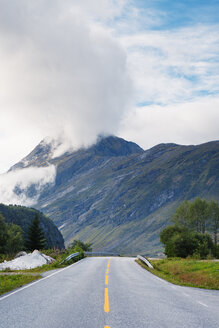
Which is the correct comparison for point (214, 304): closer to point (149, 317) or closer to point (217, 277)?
point (149, 317)

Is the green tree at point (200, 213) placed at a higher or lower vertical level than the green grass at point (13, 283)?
higher

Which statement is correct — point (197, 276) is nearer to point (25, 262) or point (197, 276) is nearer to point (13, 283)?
point (13, 283)

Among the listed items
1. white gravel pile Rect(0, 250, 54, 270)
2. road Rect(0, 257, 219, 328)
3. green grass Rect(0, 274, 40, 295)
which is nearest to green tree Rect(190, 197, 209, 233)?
white gravel pile Rect(0, 250, 54, 270)

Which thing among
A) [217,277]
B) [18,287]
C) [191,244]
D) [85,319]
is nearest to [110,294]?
[85,319]

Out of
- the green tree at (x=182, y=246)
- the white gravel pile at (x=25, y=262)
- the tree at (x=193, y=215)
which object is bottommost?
the green tree at (x=182, y=246)

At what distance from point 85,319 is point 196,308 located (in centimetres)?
478

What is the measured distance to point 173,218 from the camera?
97.1 metres

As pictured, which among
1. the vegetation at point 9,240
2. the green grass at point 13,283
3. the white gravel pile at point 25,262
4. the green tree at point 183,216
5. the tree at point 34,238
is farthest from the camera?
the green tree at point 183,216

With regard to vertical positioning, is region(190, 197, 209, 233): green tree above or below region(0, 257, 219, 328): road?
above

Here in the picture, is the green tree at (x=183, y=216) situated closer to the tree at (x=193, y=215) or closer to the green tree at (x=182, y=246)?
the tree at (x=193, y=215)

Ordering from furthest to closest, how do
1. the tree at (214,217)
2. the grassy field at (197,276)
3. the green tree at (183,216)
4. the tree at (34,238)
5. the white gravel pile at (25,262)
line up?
the tree at (214,217), the green tree at (183,216), the tree at (34,238), the white gravel pile at (25,262), the grassy field at (197,276)

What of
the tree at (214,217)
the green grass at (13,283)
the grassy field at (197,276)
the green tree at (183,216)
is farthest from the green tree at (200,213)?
the green grass at (13,283)

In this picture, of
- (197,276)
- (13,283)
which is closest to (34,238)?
(197,276)

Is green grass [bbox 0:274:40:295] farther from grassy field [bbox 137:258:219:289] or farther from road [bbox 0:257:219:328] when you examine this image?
grassy field [bbox 137:258:219:289]
